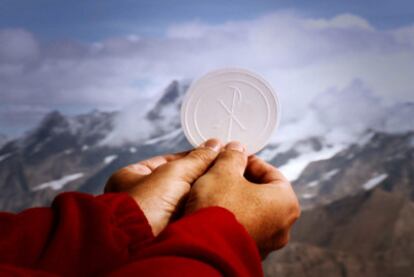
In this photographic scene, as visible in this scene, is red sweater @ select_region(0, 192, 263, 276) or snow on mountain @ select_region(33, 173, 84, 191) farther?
snow on mountain @ select_region(33, 173, 84, 191)

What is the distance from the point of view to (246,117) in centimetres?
81

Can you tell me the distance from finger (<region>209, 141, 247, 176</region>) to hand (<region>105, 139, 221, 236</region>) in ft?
0.07

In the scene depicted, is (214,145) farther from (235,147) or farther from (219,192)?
(219,192)

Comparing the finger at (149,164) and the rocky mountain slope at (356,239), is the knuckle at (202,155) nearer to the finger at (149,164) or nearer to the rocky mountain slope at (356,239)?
the finger at (149,164)

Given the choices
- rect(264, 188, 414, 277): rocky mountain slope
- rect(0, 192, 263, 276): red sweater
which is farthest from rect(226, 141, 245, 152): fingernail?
rect(264, 188, 414, 277): rocky mountain slope

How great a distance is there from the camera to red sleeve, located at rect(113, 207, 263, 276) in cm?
31

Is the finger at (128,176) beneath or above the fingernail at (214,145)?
beneath

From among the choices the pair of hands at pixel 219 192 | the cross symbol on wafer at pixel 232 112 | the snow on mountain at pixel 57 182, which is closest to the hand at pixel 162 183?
the pair of hands at pixel 219 192

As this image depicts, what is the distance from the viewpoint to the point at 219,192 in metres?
0.52

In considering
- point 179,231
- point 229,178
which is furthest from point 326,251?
point 179,231

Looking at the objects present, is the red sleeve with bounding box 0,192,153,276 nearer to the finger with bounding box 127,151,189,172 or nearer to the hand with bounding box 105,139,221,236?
the hand with bounding box 105,139,221,236

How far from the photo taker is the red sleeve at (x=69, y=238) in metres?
0.39

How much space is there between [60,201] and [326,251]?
2890 mm

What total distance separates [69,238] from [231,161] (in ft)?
0.89
